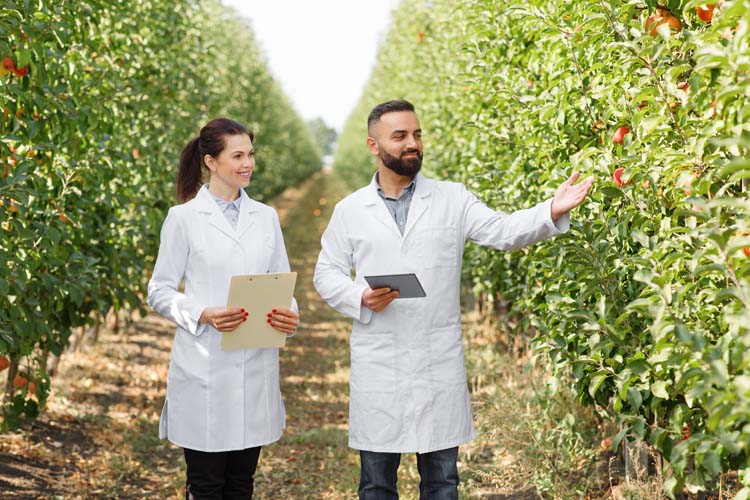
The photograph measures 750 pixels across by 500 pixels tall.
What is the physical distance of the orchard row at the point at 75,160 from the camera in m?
4.07

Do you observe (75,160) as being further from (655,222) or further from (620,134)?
(655,222)

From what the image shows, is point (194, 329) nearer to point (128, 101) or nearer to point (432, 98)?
point (128, 101)

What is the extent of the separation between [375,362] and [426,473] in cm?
51

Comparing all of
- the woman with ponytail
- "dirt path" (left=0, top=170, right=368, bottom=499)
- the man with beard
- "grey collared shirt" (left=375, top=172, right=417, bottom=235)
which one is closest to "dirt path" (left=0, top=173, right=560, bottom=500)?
"dirt path" (left=0, top=170, right=368, bottom=499)

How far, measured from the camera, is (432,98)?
929 centimetres

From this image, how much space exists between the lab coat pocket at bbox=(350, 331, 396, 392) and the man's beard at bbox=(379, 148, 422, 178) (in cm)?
66

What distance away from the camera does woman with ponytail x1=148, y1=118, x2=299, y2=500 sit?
3.37 m

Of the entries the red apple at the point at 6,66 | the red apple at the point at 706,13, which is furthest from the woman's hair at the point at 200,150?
the red apple at the point at 706,13

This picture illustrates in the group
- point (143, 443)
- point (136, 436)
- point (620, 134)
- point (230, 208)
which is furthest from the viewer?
point (136, 436)

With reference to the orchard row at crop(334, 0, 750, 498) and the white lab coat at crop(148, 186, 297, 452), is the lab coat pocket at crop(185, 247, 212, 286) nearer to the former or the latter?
the white lab coat at crop(148, 186, 297, 452)

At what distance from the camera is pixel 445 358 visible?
3.33 meters

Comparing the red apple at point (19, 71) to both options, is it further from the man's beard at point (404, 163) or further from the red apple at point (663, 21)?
the red apple at point (663, 21)

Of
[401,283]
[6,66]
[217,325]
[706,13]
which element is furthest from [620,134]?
[6,66]

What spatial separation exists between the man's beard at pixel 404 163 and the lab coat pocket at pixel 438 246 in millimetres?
246
